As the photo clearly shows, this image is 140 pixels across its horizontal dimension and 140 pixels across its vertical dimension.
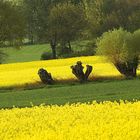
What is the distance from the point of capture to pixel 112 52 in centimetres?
4325

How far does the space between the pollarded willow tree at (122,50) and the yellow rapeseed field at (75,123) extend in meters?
22.4

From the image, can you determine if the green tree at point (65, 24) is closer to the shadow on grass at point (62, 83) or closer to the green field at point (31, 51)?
the green field at point (31, 51)

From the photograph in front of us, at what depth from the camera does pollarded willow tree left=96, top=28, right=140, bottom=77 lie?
139 ft

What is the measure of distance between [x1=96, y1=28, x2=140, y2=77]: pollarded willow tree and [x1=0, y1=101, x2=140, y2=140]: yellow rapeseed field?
2238 centimetres

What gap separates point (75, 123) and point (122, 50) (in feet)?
90.0

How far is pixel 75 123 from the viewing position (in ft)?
52.0

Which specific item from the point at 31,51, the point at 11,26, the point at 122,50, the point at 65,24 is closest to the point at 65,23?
the point at 65,24

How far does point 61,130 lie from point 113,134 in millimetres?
1817

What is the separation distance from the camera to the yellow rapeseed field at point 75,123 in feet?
42.2

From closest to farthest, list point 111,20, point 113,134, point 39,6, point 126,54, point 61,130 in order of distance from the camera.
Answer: point 113,134
point 61,130
point 126,54
point 111,20
point 39,6

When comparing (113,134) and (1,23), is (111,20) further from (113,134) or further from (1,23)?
(113,134)

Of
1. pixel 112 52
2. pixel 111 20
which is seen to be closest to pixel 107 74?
pixel 112 52

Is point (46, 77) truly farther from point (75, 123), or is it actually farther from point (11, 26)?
point (75, 123)

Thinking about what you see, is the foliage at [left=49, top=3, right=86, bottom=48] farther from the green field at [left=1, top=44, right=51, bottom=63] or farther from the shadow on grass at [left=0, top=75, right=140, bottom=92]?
the shadow on grass at [left=0, top=75, right=140, bottom=92]
